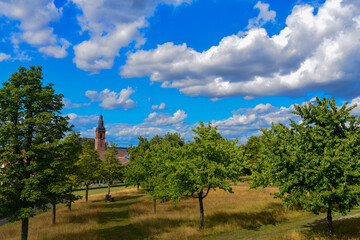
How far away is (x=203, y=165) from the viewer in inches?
824

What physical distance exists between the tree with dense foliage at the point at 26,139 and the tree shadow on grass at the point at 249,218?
15.1 metres

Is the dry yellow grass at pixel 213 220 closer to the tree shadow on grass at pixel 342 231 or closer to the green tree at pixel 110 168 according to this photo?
the tree shadow on grass at pixel 342 231

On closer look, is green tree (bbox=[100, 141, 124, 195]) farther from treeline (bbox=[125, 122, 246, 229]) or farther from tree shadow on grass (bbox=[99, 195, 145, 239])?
treeline (bbox=[125, 122, 246, 229])

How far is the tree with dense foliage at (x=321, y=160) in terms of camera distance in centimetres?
1288

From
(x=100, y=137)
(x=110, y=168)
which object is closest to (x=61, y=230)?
(x=110, y=168)

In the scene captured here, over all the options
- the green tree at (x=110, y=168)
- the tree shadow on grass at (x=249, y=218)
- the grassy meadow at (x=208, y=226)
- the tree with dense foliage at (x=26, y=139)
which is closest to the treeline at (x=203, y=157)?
the tree with dense foliage at (x=26, y=139)

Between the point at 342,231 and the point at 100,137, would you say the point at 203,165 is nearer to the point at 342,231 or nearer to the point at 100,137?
the point at 342,231

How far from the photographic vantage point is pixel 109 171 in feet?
161

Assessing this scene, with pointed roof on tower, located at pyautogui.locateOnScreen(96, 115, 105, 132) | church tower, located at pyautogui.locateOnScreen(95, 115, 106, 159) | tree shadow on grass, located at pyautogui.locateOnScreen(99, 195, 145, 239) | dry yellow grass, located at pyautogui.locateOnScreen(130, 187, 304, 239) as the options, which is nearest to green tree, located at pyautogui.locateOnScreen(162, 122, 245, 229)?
dry yellow grass, located at pyautogui.locateOnScreen(130, 187, 304, 239)

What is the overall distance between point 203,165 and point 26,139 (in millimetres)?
13971

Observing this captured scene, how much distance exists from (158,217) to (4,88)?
19.2m

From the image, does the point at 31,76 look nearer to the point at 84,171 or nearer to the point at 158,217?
the point at 158,217

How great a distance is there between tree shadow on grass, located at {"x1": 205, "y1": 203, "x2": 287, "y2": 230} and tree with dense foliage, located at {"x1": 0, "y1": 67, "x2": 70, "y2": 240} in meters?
15.1

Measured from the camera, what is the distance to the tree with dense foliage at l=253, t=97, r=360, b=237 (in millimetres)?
12883
